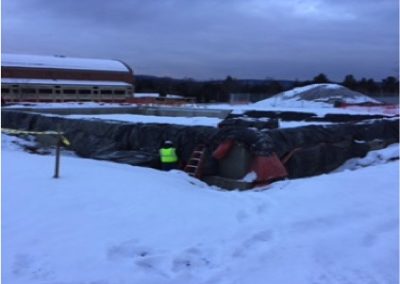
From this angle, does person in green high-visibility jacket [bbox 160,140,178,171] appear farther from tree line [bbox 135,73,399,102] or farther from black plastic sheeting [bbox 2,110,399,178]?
tree line [bbox 135,73,399,102]

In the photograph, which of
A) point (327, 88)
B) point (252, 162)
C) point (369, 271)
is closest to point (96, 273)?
point (369, 271)

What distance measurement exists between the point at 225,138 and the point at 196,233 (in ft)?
25.3

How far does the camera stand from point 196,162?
42.3 feet

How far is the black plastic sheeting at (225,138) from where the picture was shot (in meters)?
12.7

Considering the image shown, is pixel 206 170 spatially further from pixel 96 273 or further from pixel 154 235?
pixel 96 273

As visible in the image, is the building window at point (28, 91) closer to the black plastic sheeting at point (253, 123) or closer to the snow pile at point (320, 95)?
the snow pile at point (320, 95)

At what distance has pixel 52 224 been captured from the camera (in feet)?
16.7

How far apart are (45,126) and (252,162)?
945 centimetres

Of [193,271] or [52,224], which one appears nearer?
[193,271]

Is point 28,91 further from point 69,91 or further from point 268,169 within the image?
point 268,169

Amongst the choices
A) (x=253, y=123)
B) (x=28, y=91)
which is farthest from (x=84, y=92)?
(x=253, y=123)

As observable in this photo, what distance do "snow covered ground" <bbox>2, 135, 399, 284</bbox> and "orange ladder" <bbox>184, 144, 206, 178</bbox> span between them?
5346mm

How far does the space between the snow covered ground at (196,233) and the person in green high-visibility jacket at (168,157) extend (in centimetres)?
596

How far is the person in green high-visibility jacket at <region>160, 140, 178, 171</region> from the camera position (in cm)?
1324
